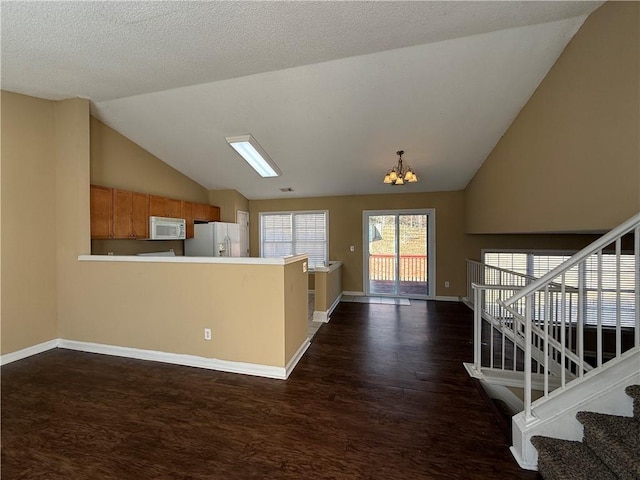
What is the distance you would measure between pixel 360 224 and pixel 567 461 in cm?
495

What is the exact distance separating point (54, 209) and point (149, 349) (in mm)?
2156

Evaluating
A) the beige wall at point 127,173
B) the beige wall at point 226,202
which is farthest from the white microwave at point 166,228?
the beige wall at point 226,202

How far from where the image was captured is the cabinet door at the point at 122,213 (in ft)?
11.7

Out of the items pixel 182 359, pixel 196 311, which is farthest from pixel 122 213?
pixel 182 359

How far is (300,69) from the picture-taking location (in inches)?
106

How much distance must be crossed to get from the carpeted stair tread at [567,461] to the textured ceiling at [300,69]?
3.01 meters

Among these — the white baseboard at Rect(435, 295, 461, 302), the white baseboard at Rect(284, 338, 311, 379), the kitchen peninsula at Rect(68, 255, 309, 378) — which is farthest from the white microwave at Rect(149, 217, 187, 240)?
the white baseboard at Rect(435, 295, 461, 302)

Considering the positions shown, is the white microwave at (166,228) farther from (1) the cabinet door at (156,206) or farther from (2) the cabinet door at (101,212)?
(2) the cabinet door at (101,212)

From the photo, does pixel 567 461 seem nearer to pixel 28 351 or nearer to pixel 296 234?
pixel 28 351

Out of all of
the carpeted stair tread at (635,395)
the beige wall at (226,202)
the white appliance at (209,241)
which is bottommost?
the carpeted stair tread at (635,395)

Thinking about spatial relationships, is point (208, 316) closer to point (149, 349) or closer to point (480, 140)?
point (149, 349)

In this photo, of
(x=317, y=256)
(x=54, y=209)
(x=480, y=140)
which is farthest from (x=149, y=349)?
(x=480, y=140)

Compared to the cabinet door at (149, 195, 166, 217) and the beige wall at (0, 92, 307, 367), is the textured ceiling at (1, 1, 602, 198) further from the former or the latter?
the cabinet door at (149, 195, 166, 217)

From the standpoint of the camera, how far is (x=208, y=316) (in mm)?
2734
